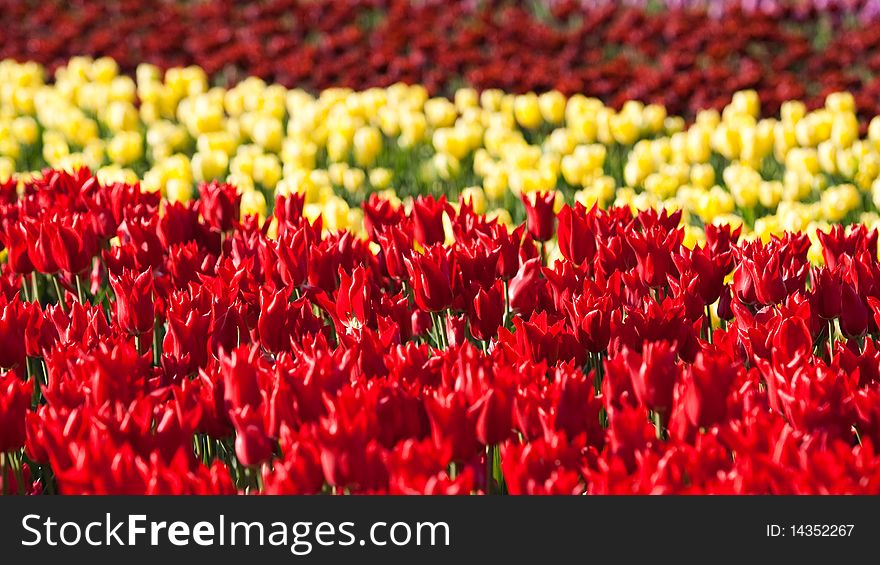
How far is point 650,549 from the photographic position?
1724 mm

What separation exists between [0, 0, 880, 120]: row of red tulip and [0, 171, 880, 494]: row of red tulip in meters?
4.18

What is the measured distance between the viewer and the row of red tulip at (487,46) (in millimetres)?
7340

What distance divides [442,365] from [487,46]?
6844 millimetres

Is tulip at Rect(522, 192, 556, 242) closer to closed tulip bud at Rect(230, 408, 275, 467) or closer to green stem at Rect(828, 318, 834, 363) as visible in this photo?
green stem at Rect(828, 318, 834, 363)

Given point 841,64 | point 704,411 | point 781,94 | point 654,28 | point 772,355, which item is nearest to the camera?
point 704,411

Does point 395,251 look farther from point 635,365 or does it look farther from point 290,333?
point 635,365

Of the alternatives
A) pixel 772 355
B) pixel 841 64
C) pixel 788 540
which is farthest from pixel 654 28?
pixel 788 540

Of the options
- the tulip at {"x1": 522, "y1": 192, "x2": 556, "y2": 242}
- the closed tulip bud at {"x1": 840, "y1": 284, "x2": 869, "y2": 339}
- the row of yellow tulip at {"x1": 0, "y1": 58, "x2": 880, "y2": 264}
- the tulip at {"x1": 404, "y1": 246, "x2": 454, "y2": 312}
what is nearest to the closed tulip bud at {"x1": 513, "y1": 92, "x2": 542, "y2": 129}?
the row of yellow tulip at {"x1": 0, "y1": 58, "x2": 880, "y2": 264}

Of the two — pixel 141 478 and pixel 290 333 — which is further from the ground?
pixel 290 333

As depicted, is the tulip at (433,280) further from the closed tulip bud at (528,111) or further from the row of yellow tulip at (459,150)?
the closed tulip bud at (528,111)

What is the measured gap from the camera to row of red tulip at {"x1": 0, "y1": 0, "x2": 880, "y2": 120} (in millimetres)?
7340

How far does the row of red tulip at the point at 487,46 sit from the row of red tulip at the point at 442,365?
13.7 ft

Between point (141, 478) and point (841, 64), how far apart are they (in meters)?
6.71

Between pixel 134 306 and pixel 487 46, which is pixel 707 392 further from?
pixel 487 46
